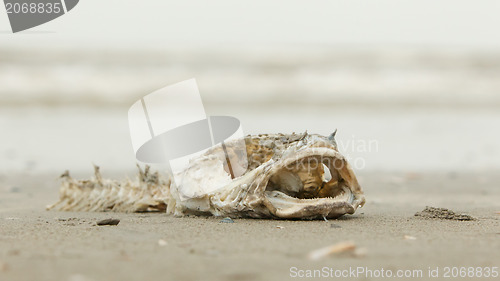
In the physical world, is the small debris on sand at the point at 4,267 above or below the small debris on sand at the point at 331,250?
above

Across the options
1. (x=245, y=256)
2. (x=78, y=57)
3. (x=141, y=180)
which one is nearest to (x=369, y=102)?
(x=78, y=57)

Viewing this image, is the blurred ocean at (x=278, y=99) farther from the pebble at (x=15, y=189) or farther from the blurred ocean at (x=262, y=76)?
the pebble at (x=15, y=189)

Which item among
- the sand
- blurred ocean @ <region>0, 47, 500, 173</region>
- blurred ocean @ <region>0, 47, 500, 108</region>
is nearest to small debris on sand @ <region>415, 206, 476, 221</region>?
the sand

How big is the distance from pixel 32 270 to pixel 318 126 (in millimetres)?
9189

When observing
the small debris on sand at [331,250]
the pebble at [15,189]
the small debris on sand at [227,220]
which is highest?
the small debris on sand at [331,250]

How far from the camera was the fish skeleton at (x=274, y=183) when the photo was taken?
3.55 m

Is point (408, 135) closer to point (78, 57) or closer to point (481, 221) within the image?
point (481, 221)

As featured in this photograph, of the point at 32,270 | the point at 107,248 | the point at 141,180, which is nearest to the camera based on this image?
the point at 32,270

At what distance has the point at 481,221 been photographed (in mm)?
3834

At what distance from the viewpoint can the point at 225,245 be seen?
281cm

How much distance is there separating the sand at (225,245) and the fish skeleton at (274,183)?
0.30 ft

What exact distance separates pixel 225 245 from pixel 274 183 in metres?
1.01

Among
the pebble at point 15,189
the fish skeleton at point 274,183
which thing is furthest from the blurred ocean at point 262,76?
the fish skeleton at point 274,183

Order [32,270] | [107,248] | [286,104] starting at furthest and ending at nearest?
[286,104]
[107,248]
[32,270]
